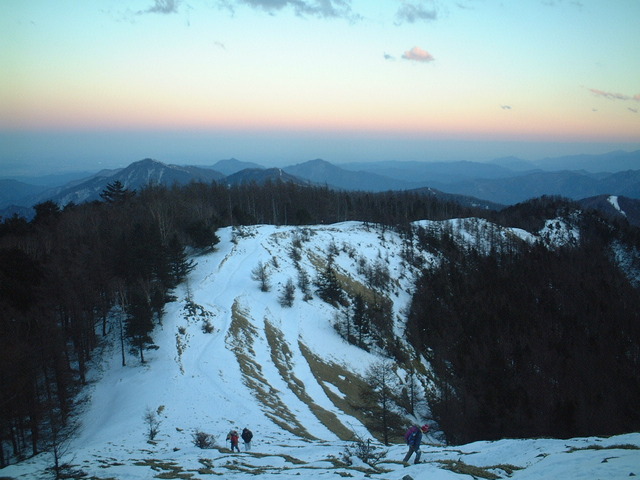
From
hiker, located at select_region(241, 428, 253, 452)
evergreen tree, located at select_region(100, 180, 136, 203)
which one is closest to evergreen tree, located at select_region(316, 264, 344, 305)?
hiker, located at select_region(241, 428, 253, 452)

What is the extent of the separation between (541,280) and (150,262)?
253ft

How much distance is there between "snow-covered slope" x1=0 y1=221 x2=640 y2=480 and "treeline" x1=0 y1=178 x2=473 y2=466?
2.39 meters

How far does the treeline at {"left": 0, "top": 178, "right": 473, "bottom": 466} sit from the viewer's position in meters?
22.3

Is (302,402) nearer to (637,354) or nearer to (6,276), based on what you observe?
(6,276)

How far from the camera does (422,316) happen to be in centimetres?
6159

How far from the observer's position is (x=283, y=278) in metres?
56.2

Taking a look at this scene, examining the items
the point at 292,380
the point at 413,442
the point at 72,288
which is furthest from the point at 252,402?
the point at 72,288

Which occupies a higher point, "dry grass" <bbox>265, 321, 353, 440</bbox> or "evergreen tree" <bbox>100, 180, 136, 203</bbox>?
"evergreen tree" <bbox>100, 180, 136, 203</bbox>

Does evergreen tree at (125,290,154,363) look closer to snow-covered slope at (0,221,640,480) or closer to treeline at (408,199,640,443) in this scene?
snow-covered slope at (0,221,640,480)

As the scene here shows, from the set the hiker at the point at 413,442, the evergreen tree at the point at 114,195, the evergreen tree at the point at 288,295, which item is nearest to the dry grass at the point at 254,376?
the evergreen tree at the point at 288,295

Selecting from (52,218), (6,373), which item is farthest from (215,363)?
(52,218)

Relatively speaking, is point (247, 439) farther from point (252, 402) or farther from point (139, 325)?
point (139, 325)

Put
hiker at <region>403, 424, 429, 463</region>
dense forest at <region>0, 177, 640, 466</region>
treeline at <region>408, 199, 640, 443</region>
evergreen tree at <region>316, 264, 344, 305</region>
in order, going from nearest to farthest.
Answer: hiker at <region>403, 424, 429, 463</region>
dense forest at <region>0, 177, 640, 466</region>
treeline at <region>408, 199, 640, 443</region>
evergreen tree at <region>316, 264, 344, 305</region>

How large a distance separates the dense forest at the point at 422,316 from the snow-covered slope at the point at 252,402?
2.46 metres
